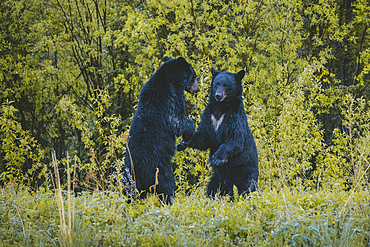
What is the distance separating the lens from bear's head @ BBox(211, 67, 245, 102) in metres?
4.32

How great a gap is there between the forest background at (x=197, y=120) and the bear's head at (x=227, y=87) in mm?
806

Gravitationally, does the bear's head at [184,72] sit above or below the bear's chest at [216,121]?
above

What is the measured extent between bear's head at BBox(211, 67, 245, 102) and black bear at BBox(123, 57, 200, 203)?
0.49 meters

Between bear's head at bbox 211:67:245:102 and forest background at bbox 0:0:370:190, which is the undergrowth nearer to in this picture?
bear's head at bbox 211:67:245:102

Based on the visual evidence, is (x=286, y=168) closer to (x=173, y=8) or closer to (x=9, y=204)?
(x=173, y=8)

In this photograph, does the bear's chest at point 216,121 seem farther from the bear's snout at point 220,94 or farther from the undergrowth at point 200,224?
the undergrowth at point 200,224

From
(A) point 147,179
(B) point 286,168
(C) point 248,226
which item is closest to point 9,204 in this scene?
(A) point 147,179

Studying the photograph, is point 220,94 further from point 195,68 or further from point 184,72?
point 195,68

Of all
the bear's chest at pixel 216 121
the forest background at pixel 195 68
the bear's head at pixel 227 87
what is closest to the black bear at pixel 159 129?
the bear's chest at pixel 216 121

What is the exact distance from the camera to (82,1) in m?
11.1

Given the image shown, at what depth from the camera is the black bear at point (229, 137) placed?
14.3ft

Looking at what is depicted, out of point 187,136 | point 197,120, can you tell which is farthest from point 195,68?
point 187,136

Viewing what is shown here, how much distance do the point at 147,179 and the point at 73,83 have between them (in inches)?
386

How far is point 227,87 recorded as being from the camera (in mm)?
4379
